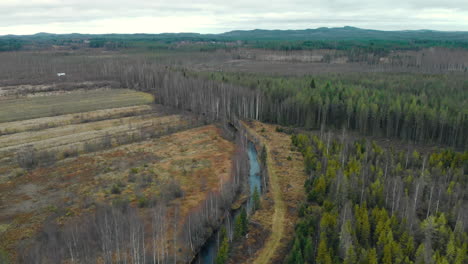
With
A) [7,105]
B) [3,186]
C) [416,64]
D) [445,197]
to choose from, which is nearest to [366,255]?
[445,197]

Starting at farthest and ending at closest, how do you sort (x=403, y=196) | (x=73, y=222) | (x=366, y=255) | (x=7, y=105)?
(x=7, y=105) < (x=403, y=196) < (x=73, y=222) < (x=366, y=255)

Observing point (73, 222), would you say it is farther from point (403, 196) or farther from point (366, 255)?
point (403, 196)

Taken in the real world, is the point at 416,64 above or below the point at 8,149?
above

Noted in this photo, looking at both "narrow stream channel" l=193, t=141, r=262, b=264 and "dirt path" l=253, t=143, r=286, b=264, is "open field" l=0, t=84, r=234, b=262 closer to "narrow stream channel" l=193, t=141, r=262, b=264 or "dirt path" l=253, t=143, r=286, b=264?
"narrow stream channel" l=193, t=141, r=262, b=264

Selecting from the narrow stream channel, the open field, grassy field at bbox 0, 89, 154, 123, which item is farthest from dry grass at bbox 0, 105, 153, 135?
the narrow stream channel

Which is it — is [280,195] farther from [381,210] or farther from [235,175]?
[381,210]

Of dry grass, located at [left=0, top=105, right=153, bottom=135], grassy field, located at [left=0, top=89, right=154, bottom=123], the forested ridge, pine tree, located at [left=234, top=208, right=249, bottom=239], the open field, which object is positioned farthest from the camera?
grassy field, located at [left=0, top=89, right=154, bottom=123]

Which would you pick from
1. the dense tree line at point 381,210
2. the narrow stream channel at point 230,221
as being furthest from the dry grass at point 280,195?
the narrow stream channel at point 230,221
